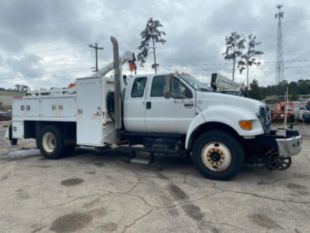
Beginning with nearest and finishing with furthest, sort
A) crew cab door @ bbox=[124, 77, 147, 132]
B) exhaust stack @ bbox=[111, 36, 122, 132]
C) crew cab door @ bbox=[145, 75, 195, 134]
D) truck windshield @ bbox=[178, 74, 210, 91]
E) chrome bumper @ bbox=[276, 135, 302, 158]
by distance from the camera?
chrome bumper @ bbox=[276, 135, 302, 158] < crew cab door @ bbox=[145, 75, 195, 134] < truck windshield @ bbox=[178, 74, 210, 91] < crew cab door @ bbox=[124, 77, 147, 132] < exhaust stack @ bbox=[111, 36, 122, 132]

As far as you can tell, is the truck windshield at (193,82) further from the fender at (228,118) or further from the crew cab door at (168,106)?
the fender at (228,118)

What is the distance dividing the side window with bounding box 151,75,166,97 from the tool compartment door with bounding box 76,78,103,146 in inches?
54.1

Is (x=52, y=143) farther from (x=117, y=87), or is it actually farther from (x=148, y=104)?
(x=148, y=104)

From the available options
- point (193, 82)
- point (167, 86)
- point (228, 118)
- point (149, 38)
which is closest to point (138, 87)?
point (167, 86)

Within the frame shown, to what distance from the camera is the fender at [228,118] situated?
5121mm

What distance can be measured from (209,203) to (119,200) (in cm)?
149

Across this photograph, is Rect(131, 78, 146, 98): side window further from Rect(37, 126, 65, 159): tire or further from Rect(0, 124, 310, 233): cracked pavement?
Rect(37, 126, 65, 159): tire

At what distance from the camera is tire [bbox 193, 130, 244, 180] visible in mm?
5254

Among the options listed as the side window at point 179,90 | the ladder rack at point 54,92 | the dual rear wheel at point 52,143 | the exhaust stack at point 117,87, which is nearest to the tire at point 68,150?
the dual rear wheel at point 52,143

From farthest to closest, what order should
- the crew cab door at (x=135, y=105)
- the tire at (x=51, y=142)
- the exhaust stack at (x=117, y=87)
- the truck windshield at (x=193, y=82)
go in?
the tire at (x=51, y=142)
the exhaust stack at (x=117, y=87)
the crew cab door at (x=135, y=105)
the truck windshield at (x=193, y=82)

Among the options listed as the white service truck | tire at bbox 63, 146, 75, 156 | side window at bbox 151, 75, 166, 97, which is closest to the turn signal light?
the white service truck

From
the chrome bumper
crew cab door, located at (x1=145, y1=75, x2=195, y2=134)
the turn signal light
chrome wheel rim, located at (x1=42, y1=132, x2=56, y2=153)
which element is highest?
crew cab door, located at (x1=145, y1=75, x2=195, y2=134)

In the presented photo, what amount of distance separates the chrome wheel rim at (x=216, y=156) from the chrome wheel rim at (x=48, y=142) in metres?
4.78

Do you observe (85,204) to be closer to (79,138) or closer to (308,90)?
(79,138)
